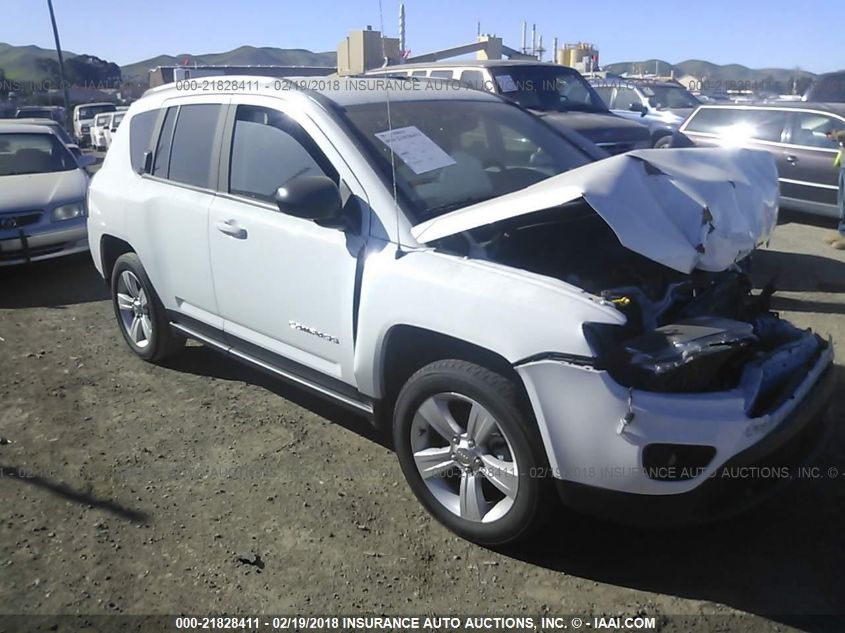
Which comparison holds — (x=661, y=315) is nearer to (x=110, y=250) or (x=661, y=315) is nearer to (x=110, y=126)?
(x=110, y=250)

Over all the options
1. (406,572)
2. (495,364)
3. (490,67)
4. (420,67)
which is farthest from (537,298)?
(420,67)

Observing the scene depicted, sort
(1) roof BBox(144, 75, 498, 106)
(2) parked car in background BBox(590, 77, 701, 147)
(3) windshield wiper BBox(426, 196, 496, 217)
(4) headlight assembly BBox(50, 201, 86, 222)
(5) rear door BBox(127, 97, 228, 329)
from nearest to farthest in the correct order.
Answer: (3) windshield wiper BBox(426, 196, 496, 217) < (1) roof BBox(144, 75, 498, 106) < (5) rear door BBox(127, 97, 228, 329) < (4) headlight assembly BBox(50, 201, 86, 222) < (2) parked car in background BBox(590, 77, 701, 147)

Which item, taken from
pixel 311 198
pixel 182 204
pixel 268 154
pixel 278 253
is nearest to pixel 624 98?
pixel 182 204

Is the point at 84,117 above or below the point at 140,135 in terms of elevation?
below

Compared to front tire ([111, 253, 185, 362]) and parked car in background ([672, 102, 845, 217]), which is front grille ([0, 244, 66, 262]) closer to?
front tire ([111, 253, 185, 362])

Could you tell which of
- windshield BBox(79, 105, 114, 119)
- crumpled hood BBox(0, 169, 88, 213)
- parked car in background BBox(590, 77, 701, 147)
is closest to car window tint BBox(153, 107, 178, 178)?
crumpled hood BBox(0, 169, 88, 213)

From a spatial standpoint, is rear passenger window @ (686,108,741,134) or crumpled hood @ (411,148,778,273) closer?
crumpled hood @ (411,148,778,273)

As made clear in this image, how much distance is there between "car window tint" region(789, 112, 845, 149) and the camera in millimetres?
9031

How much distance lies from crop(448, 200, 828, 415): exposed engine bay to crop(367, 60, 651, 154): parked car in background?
5.37 metres

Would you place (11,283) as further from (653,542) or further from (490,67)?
(653,542)

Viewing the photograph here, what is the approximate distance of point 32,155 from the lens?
8.25 metres

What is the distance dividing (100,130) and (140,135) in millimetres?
21762

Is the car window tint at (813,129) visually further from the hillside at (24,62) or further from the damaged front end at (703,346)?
the hillside at (24,62)

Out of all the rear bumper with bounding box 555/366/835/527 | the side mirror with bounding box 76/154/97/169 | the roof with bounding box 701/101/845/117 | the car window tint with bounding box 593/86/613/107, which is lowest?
the rear bumper with bounding box 555/366/835/527
